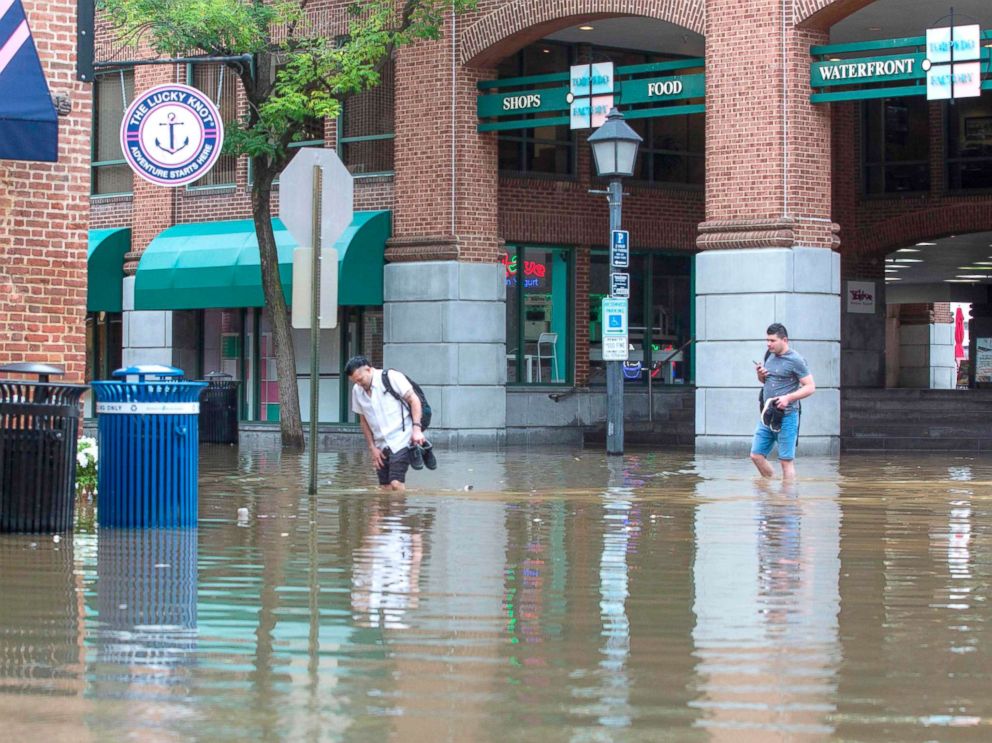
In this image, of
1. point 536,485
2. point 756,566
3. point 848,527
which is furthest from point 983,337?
point 756,566

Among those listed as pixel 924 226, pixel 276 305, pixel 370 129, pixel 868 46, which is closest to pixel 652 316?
pixel 924 226

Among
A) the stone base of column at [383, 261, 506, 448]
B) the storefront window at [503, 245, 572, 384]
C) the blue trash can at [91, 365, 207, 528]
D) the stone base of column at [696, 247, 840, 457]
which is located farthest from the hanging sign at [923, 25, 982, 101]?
the blue trash can at [91, 365, 207, 528]

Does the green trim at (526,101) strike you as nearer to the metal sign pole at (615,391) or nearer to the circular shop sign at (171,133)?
the metal sign pole at (615,391)

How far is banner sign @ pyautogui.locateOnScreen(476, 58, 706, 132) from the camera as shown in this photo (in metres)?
26.2

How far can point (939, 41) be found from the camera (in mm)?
23703

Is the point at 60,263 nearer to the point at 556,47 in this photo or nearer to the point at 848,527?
the point at 848,527

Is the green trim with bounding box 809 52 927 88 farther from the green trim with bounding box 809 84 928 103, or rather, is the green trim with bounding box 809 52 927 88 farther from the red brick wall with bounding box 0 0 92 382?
the red brick wall with bounding box 0 0 92 382

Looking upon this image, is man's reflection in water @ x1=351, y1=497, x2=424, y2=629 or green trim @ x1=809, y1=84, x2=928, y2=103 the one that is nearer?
man's reflection in water @ x1=351, y1=497, x2=424, y2=629

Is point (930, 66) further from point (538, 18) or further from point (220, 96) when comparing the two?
point (220, 96)

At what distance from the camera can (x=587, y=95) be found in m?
27.1

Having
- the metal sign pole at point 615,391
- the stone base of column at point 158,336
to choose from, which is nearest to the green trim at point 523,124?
the metal sign pole at point 615,391

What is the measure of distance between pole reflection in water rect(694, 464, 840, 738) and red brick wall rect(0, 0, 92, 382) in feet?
17.2

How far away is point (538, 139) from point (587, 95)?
3.43 meters

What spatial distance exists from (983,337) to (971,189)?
11049mm
